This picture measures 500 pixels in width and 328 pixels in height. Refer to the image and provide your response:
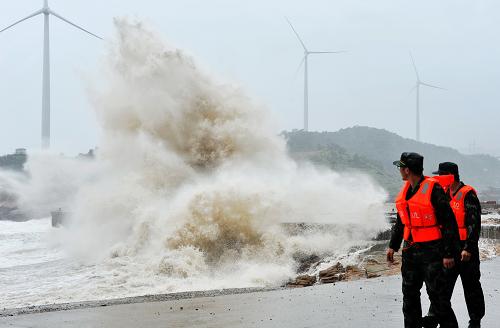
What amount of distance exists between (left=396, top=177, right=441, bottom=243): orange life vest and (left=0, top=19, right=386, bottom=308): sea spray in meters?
8.92

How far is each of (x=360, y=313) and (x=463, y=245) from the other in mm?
1910

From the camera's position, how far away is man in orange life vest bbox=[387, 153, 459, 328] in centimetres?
483

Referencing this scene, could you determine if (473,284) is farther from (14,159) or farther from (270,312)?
(14,159)

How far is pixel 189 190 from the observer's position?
62.8 feet

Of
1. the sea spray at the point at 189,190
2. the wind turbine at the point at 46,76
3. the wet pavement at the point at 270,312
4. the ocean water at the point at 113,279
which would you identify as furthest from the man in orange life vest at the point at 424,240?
the wind turbine at the point at 46,76

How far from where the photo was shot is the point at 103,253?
20.3 metres

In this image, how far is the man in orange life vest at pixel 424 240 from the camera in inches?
190

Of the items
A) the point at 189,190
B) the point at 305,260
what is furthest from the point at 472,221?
the point at 189,190

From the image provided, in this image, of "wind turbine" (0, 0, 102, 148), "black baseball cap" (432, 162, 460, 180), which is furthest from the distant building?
"black baseball cap" (432, 162, 460, 180)

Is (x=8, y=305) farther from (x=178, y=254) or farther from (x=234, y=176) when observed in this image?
(x=234, y=176)

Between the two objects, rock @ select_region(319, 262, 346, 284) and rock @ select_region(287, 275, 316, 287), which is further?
rock @ select_region(319, 262, 346, 284)

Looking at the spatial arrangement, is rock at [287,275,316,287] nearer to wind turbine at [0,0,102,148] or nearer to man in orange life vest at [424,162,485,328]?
man in orange life vest at [424,162,485,328]

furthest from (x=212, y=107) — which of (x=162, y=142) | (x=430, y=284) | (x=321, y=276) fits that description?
(x=430, y=284)

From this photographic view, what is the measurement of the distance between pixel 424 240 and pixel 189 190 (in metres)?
14.6
